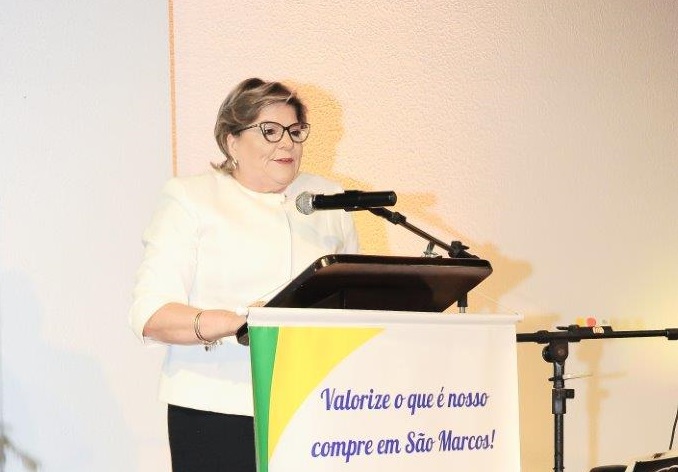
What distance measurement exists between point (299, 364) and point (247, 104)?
0.86m

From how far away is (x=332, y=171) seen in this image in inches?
141

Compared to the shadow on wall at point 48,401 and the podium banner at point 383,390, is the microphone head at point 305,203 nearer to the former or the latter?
the podium banner at point 383,390

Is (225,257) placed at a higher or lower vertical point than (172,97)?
lower

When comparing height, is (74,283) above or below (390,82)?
below

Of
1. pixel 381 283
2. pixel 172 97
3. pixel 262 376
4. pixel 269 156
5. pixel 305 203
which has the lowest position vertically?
pixel 262 376

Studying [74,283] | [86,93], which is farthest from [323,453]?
[86,93]

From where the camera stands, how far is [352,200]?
76.1 inches

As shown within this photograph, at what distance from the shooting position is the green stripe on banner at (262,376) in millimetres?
1579

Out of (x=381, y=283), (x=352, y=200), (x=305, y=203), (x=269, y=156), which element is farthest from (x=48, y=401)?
(x=381, y=283)

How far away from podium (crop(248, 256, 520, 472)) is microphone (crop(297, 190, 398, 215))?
0.19 metres

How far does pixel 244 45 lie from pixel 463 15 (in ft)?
3.19

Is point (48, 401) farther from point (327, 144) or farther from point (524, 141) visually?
point (524, 141)

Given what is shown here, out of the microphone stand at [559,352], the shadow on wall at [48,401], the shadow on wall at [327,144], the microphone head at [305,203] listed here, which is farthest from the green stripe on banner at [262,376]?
the shadow on wall at [327,144]

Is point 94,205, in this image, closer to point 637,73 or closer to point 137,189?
point 137,189
